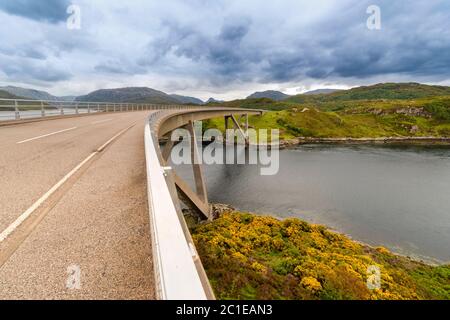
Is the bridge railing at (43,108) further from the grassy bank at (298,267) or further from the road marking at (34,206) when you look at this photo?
the grassy bank at (298,267)

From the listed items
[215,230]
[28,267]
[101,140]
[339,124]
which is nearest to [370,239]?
[215,230]

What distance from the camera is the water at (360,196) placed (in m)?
20.5

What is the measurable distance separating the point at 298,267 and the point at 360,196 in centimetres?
2453

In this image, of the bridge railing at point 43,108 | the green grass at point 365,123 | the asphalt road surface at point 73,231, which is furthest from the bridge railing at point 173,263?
the green grass at point 365,123

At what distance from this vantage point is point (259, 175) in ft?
132

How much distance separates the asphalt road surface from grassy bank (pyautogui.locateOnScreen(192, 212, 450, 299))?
185 inches

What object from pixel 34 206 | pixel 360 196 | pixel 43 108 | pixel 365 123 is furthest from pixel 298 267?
pixel 365 123

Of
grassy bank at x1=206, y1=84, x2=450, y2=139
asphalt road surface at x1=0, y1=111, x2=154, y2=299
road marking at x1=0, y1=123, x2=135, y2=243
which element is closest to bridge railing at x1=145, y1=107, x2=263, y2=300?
asphalt road surface at x1=0, y1=111, x2=154, y2=299

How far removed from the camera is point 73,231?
4.23 metres

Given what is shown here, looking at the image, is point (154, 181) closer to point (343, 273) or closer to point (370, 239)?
point (343, 273)

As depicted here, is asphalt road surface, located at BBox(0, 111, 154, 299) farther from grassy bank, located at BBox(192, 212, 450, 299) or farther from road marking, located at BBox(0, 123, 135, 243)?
grassy bank, located at BBox(192, 212, 450, 299)

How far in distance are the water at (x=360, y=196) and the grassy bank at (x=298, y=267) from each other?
5920 mm

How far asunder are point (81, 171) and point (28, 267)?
16.5 ft
